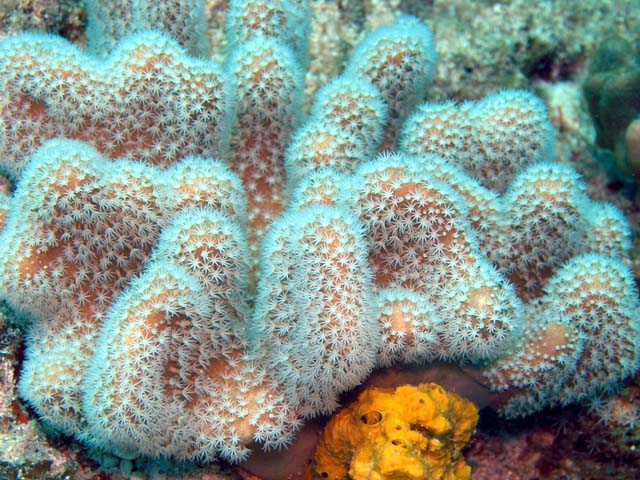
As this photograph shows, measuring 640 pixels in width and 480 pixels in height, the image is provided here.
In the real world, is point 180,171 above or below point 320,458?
above

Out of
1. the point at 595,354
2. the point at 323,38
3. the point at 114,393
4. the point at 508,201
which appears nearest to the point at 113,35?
the point at 323,38

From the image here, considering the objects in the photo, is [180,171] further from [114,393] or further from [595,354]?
[595,354]

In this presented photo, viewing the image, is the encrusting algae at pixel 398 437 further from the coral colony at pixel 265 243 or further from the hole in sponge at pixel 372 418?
the coral colony at pixel 265 243

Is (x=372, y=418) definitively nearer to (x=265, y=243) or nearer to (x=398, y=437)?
(x=398, y=437)

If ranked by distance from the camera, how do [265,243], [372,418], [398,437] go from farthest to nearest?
[265,243] → [372,418] → [398,437]

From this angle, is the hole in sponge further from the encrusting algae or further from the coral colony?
the coral colony

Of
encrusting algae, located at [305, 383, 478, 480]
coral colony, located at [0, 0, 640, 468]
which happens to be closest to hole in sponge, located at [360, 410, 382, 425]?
encrusting algae, located at [305, 383, 478, 480]

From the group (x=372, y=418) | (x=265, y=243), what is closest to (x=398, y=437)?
(x=372, y=418)
